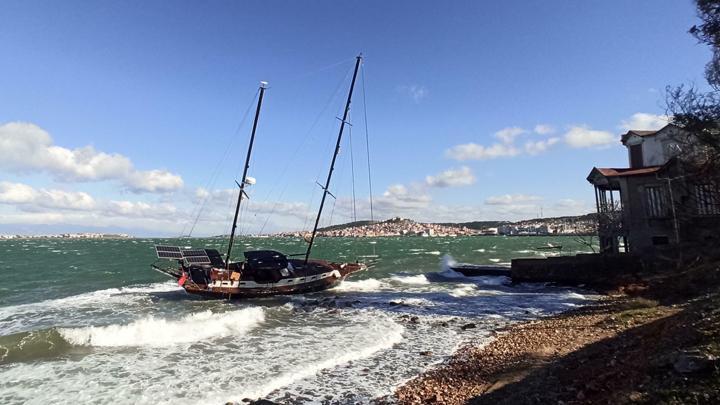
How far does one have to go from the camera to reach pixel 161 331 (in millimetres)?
20391

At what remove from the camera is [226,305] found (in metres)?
29.2

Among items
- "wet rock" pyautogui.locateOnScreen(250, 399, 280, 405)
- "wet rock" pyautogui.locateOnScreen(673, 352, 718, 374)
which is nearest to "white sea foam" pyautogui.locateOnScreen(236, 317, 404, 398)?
"wet rock" pyautogui.locateOnScreen(250, 399, 280, 405)

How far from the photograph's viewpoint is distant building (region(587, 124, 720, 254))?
27.4m

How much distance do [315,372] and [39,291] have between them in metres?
38.3

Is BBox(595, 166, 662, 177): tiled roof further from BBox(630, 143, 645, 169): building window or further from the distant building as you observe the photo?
BBox(630, 143, 645, 169): building window

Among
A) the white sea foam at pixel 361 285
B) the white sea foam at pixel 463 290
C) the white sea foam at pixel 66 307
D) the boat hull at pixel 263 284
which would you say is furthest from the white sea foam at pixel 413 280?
the white sea foam at pixel 66 307

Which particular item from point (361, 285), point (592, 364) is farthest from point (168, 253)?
point (592, 364)

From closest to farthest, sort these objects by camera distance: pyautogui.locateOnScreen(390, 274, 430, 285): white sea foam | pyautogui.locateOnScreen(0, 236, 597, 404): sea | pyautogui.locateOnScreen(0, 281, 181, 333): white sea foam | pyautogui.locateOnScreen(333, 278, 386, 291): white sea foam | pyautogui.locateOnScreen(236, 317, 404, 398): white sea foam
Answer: pyautogui.locateOnScreen(236, 317, 404, 398): white sea foam
pyautogui.locateOnScreen(0, 236, 597, 404): sea
pyautogui.locateOnScreen(0, 281, 181, 333): white sea foam
pyautogui.locateOnScreen(333, 278, 386, 291): white sea foam
pyautogui.locateOnScreen(390, 274, 430, 285): white sea foam

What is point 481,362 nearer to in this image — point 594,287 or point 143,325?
point 143,325

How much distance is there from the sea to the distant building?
666 centimetres

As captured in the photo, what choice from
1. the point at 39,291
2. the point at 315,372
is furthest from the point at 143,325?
the point at 39,291

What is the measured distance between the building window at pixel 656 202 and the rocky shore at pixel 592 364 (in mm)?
12518

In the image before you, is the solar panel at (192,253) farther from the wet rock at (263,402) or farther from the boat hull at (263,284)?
the wet rock at (263,402)

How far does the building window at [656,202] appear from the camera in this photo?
2966cm
